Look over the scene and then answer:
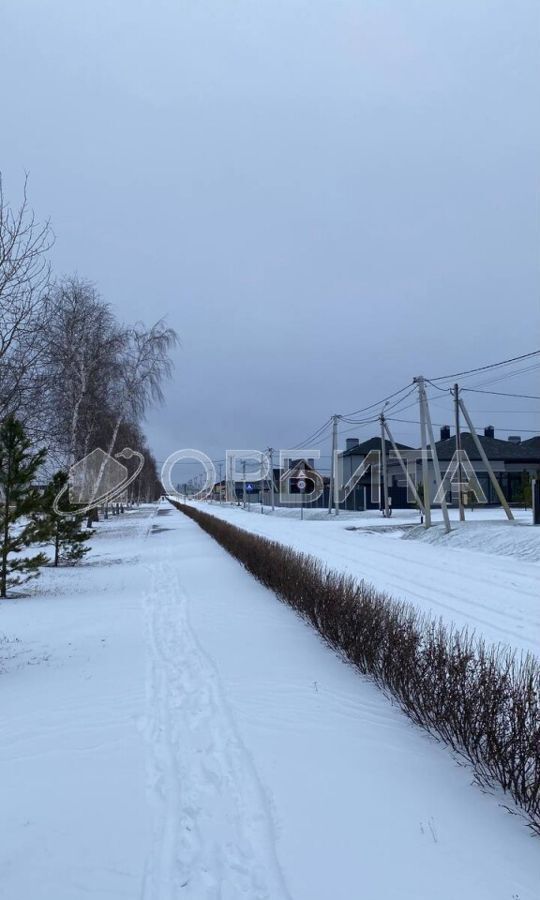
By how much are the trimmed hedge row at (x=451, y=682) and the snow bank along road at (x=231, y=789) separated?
161mm

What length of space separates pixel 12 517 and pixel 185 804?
6707 millimetres

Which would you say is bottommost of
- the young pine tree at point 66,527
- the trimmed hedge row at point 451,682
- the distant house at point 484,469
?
the trimmed hedge row at point 451,682

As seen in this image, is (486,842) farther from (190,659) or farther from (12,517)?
(12,517)

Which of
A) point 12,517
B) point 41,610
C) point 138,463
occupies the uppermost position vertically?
point 138,463

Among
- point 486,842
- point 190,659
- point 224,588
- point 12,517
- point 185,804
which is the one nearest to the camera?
point 486,842

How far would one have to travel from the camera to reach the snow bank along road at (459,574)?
25.8 ft

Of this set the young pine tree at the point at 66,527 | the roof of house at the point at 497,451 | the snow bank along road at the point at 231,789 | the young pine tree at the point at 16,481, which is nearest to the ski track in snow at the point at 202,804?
the snow bank along road at the point at 231,789

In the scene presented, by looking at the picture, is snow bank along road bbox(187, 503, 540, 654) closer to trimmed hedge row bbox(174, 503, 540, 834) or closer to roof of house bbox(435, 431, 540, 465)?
trimmed hedge row bbox(174, 503, 540, 834)

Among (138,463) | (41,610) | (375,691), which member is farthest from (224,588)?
(138,463)

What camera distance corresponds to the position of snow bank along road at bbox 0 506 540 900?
266 centimetres

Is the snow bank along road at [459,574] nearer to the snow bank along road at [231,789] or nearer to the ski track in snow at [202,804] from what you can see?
the snow bank along road at [231,789]

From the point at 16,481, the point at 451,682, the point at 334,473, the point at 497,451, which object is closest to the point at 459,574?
the point at 16,481

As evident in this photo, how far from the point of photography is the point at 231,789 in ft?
11.3

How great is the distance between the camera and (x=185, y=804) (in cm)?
330
